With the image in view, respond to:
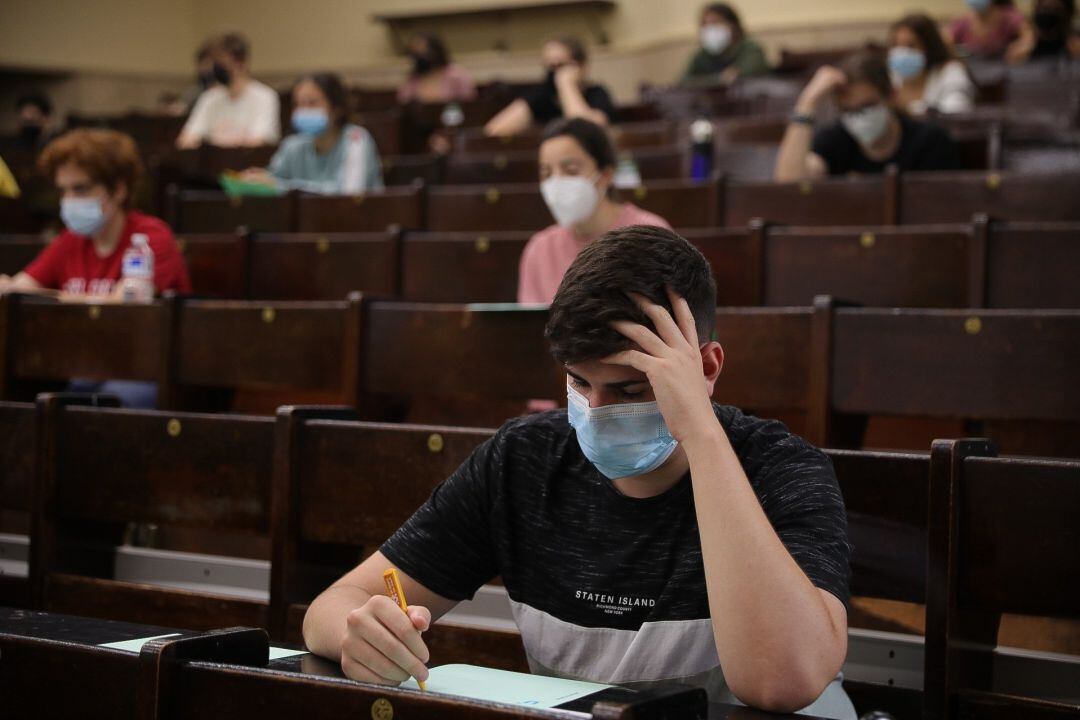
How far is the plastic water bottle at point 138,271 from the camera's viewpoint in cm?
189

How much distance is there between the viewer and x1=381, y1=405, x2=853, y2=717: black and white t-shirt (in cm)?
75

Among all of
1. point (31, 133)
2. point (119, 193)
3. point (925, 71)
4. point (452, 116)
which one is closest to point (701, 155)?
point (925, 71)

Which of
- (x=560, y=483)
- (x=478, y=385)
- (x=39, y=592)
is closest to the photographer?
(x=560, y=483)

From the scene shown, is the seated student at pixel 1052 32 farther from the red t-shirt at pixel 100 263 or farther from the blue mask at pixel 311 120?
the red t-shirt at pixel 100 263

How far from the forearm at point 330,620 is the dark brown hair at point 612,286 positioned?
211 mm

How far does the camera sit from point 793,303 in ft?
Answer: 5.80

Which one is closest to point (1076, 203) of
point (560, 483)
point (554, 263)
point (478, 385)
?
point (554, 263)

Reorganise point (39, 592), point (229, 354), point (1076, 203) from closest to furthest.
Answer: point (39, 592)
point (229, 354)
point (1076, 203)

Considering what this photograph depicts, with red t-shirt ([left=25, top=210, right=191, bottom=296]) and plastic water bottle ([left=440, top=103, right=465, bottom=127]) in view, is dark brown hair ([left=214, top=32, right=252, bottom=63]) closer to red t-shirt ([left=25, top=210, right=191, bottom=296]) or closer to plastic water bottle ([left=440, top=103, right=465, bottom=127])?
plastic water bottle ([left=440, top=103, right=465, bottom=127])

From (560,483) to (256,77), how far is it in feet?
19.1

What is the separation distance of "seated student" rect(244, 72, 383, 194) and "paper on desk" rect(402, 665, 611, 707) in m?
2.12

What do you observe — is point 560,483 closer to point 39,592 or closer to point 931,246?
point 39,592

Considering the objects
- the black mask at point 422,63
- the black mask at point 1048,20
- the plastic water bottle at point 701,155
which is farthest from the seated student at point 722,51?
the plastic water bottle at point 701,155

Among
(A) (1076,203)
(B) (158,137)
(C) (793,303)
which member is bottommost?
(C) (793,303)
